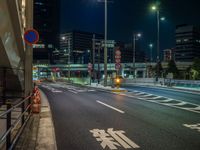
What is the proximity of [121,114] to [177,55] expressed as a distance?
176 m

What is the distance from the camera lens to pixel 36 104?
11.2 m

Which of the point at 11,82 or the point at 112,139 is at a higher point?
the point at 11,82

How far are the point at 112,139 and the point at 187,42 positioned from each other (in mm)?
175351

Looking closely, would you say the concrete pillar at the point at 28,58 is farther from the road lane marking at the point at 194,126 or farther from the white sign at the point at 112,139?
the road lane marking at the point at 194,126

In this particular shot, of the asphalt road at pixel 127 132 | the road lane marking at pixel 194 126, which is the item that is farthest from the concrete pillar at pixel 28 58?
the road lane marking at pixel 194 126

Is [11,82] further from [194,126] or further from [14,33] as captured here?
[194,126]

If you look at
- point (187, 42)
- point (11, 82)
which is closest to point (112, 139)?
point (11, 82)

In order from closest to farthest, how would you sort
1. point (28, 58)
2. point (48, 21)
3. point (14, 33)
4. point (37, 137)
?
point (37, 137) → point (28, 58) → point (14, 33) → point (48, 21)

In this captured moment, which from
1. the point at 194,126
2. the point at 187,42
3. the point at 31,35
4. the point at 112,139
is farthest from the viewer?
the point at 187,42

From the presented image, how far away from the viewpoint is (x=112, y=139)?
7.02 meters

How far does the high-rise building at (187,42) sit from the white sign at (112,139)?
172 meters

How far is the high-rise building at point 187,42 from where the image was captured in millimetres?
169000

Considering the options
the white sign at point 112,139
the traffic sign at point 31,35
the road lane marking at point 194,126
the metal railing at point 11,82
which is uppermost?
the traffic sign at point 31,35

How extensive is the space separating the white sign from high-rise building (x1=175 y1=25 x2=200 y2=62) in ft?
564
